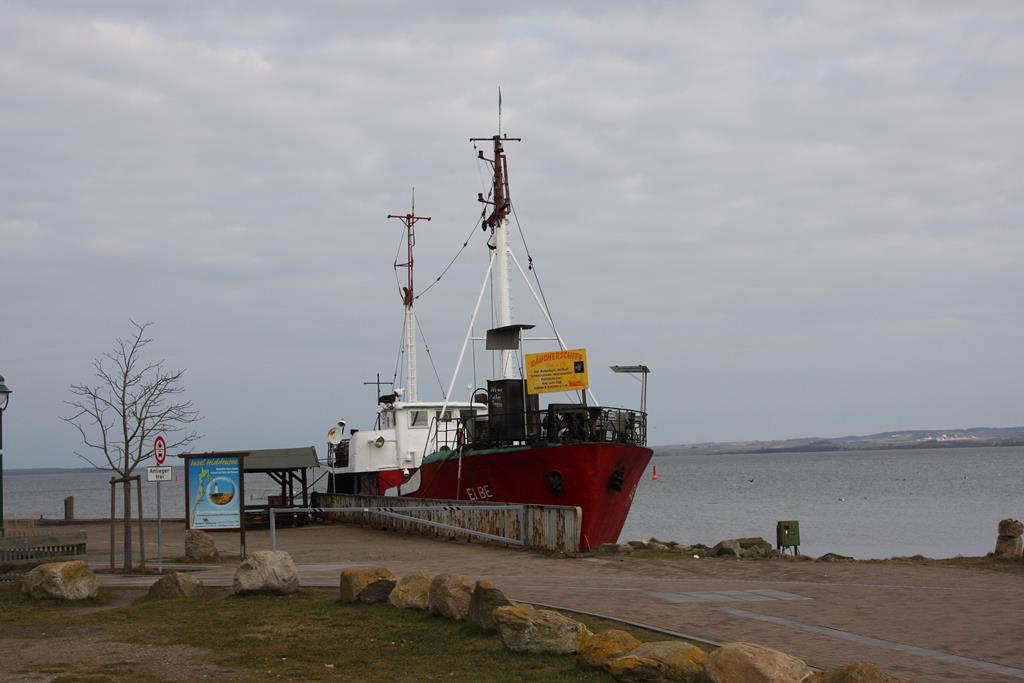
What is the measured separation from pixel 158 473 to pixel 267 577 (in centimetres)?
530

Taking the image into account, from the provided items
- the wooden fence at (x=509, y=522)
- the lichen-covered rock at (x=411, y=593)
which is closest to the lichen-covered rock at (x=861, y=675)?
the lichen-covered rock at (x=411, y=593)

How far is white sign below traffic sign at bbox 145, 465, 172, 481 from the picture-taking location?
18.8m

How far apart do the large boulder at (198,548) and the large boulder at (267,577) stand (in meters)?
8.58

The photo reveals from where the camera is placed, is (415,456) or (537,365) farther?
(415,456)

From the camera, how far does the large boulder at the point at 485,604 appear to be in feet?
36.6

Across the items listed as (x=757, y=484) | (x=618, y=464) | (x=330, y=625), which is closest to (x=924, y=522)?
(x=618, y=464)

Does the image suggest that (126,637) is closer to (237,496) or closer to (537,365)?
(237,496)

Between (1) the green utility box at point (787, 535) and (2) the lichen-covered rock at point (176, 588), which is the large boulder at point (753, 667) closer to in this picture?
(2) the lichen-covered rock at point (176, 588)

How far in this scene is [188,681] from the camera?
31.1ft

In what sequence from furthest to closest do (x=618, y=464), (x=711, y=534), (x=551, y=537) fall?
1. (x=711, y=534)
2. (x=618, y=464)
3. (x=551, y=537)

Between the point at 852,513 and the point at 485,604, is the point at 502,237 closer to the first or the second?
the point at 485,604

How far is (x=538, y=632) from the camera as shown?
1002 cm

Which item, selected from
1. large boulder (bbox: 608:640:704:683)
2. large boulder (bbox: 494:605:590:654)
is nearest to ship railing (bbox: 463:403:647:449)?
large boulder (bbox: 494:605:590:654)

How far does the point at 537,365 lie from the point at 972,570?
37.1ft
